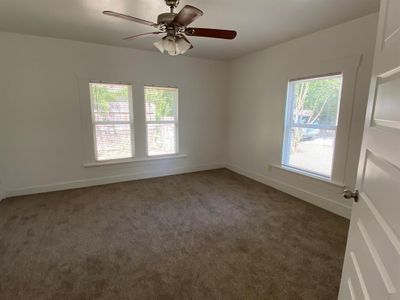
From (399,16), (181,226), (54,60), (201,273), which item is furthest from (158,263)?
(54,60)

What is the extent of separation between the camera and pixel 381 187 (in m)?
Answer: 0.80

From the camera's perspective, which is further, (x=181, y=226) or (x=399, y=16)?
(x=181, y=226)

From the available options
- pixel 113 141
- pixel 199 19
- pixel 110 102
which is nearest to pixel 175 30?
pixel 199 19

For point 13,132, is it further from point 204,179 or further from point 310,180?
point 310,180

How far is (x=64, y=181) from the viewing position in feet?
12.3

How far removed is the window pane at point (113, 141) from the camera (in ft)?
12.8

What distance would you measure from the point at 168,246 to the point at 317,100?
2772 millimetres

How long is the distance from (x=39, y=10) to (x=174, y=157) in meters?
3.03

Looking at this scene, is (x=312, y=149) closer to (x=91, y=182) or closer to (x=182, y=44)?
(x=182, y=44)

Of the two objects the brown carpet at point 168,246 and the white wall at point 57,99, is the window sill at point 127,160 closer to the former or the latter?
the white wall at point 57,99

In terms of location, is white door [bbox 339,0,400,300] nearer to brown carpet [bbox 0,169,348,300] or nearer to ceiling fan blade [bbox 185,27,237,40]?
brown carpet [bbox 0,169,348,300]

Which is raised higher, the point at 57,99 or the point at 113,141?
the point at 57,99

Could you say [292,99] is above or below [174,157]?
above

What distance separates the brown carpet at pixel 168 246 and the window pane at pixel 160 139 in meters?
1.14
